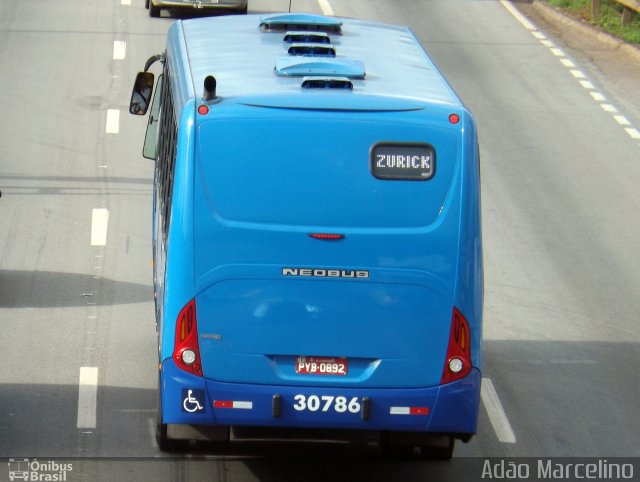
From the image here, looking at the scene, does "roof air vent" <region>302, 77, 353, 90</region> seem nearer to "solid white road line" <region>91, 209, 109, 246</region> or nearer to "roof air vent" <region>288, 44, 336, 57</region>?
"roof air vent" <region>288, 44, 336, 57</region>

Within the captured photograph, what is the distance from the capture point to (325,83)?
973cm

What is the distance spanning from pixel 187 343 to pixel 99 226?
806cm

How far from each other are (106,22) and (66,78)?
476cm

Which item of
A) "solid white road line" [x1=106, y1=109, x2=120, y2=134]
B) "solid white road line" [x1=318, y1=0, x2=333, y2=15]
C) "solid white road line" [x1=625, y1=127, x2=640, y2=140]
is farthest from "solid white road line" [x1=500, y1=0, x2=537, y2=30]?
"solid white road line" [x1=106, y1=109, x2=120, y2=134]

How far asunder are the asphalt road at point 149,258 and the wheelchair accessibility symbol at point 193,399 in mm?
1131

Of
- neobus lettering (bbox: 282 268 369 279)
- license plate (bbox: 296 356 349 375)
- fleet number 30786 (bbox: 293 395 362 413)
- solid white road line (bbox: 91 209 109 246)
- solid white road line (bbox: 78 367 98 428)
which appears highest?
neobus lettering (bbox: 282 268 369 279)

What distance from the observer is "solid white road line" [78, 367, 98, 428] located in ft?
37.7

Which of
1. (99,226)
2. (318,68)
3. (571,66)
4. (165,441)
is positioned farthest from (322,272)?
(571,66)

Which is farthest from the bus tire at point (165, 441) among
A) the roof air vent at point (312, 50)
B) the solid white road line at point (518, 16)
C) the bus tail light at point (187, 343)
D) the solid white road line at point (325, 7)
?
the solid white road line at point (518, 16)

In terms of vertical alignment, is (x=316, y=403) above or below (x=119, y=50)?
above

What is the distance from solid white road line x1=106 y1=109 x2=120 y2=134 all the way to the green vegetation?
11.5m

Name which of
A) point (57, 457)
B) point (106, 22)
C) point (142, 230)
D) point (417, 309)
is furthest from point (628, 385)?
point (106, 22)

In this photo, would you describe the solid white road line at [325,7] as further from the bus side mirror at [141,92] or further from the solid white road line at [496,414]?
the solid white road line at [496,414]

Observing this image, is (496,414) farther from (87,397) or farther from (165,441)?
(87,397)
